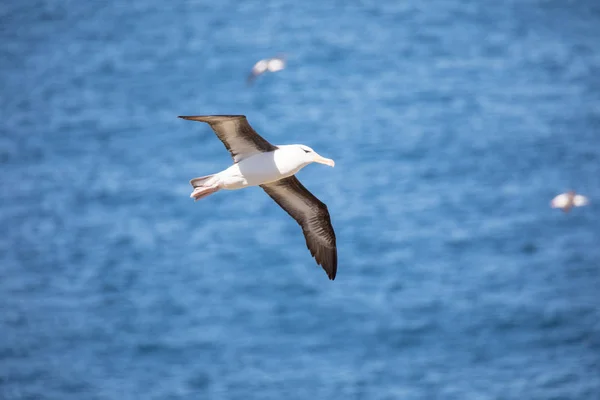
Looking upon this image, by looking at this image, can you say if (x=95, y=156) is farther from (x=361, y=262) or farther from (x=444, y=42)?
(x=444, y=42)

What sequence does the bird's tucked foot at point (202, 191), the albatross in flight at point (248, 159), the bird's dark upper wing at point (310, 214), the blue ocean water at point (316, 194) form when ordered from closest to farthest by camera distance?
the bird's tucked foot at point (202, 191) → the albatross in flight at point (248, 159) → the bird's dark upper wing at point (310, 214) → the blue ocean water at point (316, 194)

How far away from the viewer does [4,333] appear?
64.0 feet

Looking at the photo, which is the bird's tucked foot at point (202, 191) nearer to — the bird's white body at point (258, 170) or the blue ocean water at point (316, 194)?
the bird's white body at point (258, 170)

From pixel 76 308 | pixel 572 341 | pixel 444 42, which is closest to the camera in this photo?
pixel 572 341

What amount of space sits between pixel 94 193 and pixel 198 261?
11.1 feet

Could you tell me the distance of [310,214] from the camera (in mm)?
7777

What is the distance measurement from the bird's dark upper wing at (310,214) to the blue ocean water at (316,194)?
987 centimetres

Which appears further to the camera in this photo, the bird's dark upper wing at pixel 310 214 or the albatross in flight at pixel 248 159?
the bird's dark upper wing at pixel 310 214

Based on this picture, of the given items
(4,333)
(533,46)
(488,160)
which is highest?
(533,46)

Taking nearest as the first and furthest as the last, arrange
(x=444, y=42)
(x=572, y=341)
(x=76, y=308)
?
(x=572, y=341) → (x=76, y=308) → (x=444, y=42)

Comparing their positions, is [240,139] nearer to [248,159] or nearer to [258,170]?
[248,159]

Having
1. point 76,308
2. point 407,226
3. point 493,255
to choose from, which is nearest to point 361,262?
point 407,226

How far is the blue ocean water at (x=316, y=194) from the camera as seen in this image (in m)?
18.6

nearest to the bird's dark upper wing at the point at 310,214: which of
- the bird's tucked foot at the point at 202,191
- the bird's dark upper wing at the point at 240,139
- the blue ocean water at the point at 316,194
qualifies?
the bird's dark upper wing at the point at 240,139
